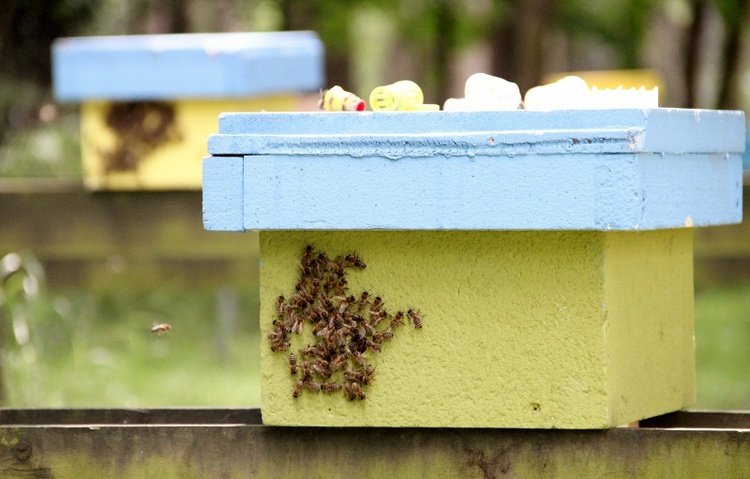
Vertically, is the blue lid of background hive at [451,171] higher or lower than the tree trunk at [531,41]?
lower

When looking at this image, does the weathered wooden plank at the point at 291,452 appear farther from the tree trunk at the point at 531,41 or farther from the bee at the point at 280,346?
the tree trunk at the point at 531,41

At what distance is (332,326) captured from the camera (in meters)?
2.36

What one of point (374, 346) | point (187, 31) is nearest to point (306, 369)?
point (374, 346)

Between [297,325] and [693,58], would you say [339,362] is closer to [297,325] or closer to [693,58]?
[297,325]

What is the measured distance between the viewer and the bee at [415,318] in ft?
7.62

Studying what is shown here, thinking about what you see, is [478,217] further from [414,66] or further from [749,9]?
[414,66]

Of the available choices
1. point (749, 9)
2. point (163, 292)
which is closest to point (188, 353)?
point (163, 292)

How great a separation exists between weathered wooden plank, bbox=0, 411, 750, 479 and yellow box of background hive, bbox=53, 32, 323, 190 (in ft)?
8.82

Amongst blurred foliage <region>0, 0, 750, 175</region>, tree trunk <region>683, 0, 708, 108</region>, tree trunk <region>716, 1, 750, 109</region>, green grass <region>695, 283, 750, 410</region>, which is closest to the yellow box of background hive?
blurred foliage <region>0, 0, 750, 175</region>

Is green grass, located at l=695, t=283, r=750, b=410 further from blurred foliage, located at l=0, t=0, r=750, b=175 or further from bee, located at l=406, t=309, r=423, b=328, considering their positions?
bee, located at l=406, t=309, r=423, b=328

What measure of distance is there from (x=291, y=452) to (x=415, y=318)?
0.37 meters

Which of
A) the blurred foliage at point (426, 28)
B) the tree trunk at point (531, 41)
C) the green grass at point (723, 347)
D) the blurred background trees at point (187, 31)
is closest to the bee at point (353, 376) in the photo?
the blurred background trees at point (187, 31)

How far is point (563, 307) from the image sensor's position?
227cm

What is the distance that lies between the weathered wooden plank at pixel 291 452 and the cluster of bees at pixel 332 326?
4.4 inches
